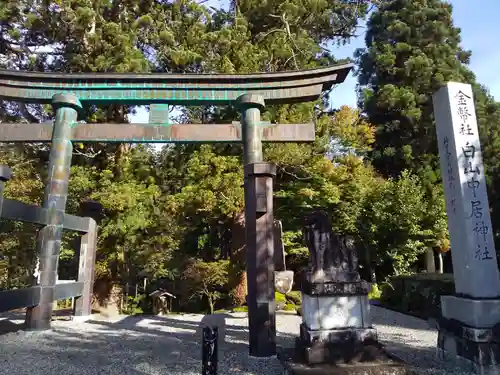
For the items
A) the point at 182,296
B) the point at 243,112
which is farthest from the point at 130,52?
the point at 182,296

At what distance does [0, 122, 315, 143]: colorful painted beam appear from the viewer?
7480mm

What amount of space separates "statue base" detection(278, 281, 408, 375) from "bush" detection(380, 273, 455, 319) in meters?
4.43

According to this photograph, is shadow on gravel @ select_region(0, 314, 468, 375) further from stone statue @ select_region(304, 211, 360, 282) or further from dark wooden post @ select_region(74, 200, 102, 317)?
stone statue @ select_region(304, 211, 360, 282)

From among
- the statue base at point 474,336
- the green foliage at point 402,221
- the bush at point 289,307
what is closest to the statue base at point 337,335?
the statue base at point 474,336

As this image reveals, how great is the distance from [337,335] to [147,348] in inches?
135

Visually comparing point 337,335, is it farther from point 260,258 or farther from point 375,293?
point 375,293

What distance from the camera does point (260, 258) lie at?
6.08 m

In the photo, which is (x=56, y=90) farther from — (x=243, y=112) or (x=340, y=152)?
(x=340, y=152)

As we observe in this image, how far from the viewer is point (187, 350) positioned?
618 centimetres

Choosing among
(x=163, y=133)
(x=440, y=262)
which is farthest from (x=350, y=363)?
(x=440, y=262)

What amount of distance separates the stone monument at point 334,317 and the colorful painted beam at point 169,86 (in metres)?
3.54

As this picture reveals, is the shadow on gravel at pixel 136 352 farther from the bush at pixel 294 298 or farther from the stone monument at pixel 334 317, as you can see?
the bush at pixel 294 298

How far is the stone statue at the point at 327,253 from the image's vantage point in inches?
203

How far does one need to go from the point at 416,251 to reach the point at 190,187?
10.8 metres
